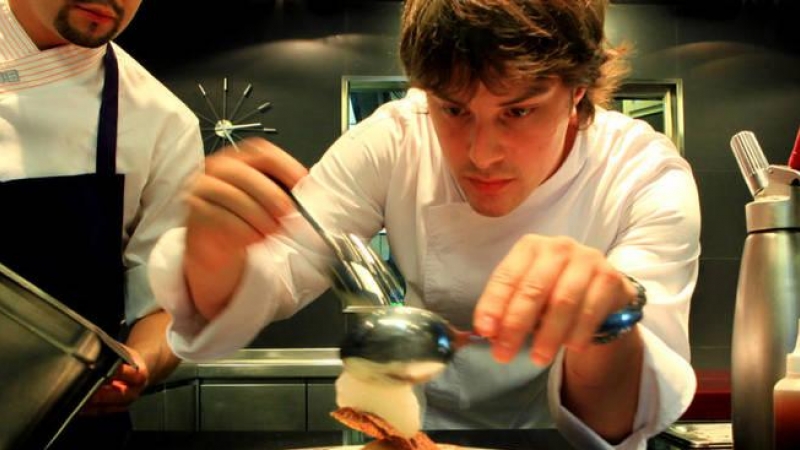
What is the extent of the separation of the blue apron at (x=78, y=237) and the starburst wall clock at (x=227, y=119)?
212cm

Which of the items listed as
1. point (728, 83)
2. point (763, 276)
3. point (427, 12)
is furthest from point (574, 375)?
point (728, 83)

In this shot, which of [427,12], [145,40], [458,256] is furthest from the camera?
[145,40]

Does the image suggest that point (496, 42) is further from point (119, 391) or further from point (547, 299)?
point (119, 391)

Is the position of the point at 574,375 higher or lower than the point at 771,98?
lower

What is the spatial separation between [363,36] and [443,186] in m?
2.49

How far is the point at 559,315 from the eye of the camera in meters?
0.67

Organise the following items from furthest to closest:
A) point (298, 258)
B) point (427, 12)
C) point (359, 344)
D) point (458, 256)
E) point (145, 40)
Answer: point (145, 40) < point (458, 256) < point (298, 258) < point (427, 12) < point (359, 344)

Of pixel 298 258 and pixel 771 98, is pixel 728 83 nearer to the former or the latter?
pixel 771 98

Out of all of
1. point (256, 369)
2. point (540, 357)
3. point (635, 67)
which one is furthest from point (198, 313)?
point (635, 67)

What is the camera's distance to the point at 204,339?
3.19 ft

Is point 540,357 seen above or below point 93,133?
below

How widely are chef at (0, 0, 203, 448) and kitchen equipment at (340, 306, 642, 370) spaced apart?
0.69 m

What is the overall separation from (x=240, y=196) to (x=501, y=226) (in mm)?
573

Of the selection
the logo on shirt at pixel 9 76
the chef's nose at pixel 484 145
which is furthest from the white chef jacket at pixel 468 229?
the logo on shirt at pixel 9 76
